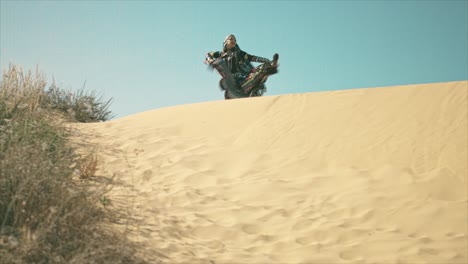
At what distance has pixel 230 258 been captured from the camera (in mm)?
3268

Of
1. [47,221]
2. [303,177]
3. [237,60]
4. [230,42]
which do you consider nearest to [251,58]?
[237,60]

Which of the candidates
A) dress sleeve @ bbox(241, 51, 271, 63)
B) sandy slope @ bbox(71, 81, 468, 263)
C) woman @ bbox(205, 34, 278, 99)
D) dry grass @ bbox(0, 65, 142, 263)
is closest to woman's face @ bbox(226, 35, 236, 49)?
woman @ bbox(205, 34, 278, 99)

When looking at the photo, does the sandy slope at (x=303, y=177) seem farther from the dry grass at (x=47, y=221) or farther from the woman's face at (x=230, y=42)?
the woman's face at (x=230, y=42)

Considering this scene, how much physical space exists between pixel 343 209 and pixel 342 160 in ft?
4.93

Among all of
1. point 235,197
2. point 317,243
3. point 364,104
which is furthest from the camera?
point 364,104

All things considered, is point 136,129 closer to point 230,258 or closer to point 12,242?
point 230,258

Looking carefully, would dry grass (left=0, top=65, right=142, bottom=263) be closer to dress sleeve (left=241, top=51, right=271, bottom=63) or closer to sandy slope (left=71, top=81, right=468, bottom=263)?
sandy slope (left=71, top=81, right=468, bottom=263)

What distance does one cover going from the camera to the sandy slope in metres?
3.54

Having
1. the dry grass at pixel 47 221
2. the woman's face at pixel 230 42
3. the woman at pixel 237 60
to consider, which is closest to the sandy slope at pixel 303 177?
the dry grass at pixel 47 221

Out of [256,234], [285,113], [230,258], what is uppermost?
[285,113]

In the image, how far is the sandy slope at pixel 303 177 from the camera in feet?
11.6

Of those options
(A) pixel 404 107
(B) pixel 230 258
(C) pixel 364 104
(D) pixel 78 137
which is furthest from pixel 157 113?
(B) pixel 230 258

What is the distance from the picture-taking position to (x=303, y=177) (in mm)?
5273

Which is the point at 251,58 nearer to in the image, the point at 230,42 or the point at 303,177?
the point at 230,42
